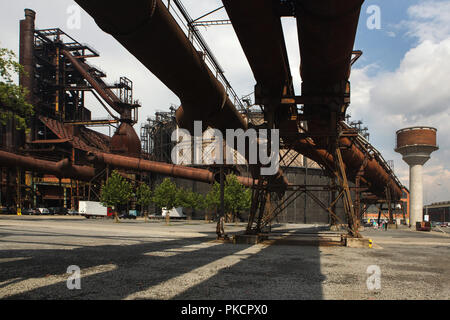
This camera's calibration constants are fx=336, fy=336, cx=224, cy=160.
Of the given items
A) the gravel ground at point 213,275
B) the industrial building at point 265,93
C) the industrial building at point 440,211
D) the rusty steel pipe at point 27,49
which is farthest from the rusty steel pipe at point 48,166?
the industrial building at point 440,211

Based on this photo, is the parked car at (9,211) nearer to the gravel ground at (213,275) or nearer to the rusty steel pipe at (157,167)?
the rusty steel pipe at (157,167)

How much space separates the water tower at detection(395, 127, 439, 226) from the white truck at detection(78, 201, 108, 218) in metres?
41.1

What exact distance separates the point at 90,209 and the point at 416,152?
44465mm

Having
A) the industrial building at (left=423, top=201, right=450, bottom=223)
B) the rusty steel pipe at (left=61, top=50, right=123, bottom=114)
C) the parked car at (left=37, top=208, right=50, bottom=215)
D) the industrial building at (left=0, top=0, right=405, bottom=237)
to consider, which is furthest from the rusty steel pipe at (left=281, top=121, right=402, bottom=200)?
the industrial building at (left=423, top=201, right=450, bottom=223)

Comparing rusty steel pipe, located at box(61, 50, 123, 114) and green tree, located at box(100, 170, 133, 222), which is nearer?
green tree, located at box(100, 170, 133, 222)

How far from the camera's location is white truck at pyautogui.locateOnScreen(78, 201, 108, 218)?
43.0 m

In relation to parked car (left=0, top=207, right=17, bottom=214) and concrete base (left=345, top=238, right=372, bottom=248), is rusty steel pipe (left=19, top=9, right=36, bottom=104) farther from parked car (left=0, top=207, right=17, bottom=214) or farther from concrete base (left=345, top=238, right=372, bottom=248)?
concrete base (left=345, top=238, right=372, bottom=248)

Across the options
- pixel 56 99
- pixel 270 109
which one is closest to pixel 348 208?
pixel 270 109

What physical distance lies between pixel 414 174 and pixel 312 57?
4438cm

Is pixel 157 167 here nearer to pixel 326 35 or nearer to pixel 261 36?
pixel 261 36

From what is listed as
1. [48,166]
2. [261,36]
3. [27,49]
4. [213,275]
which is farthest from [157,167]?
[213,275]

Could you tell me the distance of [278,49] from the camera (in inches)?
397

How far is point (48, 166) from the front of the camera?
40.6m

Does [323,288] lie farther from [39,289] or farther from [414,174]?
[414,174]
